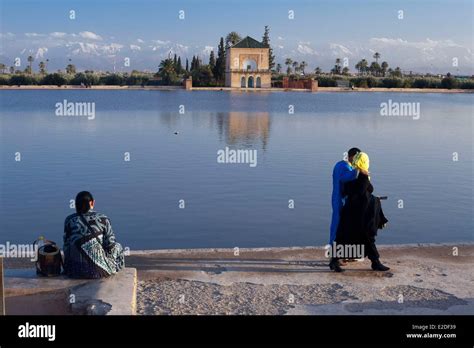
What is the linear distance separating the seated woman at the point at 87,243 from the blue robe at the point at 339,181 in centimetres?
211

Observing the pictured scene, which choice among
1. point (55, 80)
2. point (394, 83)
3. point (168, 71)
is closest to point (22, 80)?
point (55, 80)

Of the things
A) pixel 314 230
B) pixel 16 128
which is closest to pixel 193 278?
pixel 314 230

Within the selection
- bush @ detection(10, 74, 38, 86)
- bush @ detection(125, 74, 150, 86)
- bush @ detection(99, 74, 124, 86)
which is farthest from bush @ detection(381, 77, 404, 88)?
bush @ detection(10, 74, 38, 86)

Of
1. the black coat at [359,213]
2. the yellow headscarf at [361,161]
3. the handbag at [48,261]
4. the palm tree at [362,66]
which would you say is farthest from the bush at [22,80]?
the yellow headscarf at [361,161]

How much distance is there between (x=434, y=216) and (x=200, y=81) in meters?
69.3

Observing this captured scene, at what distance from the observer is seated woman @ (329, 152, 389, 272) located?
5.96 metres

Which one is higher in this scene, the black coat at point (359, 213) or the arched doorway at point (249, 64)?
the arched doorway at point (249, 64)

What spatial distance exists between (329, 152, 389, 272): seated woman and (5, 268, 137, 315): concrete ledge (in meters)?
2.00

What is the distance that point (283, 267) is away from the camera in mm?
6129

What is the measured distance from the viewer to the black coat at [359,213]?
5953 millimetres

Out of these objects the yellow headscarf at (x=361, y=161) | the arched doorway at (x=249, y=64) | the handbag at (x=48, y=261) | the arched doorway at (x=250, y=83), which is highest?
the arched doorway at (x=249, y=64)

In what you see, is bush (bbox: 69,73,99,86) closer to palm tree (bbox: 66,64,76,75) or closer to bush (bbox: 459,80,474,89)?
palm tree (bbox: 66,64,76,75)

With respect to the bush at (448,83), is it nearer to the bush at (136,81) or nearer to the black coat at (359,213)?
the bush at (136,81)
